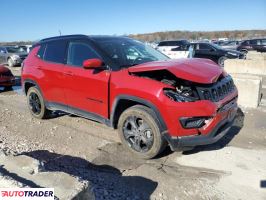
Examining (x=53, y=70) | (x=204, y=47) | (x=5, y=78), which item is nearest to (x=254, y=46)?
(x=204, y=47)

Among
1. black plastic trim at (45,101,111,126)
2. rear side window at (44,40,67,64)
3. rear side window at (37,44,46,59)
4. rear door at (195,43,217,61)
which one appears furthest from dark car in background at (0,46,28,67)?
black plastic trim at (45,101,111,126)

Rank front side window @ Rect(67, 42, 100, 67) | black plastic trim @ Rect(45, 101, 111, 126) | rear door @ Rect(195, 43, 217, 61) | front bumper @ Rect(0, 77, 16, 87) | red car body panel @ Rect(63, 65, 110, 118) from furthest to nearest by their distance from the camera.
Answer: rear door @ Rect(195, 43, 217, 61) → front bumper @ Rect(0, 77, 16, 87) → front side window @ Rect(67, 42, 100, 67) → black plastic trim @ Rect(45, 101, 111, 126) → red car body panel @ Rect(63, 65, 110, 118)

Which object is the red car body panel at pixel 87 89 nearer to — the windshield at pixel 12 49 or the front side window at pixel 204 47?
the front side window at pixel 204 47

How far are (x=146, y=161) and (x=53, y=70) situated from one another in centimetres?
275

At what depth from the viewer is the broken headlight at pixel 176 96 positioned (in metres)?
4.10

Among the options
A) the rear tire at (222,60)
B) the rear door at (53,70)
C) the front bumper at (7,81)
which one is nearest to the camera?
the rear door at (53,70)

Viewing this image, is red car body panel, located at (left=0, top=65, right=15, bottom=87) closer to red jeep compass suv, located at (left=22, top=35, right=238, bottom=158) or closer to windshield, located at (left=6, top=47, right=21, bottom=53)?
red jeep compass suv, located at (left=22, top=35, right=238, bottom=158)

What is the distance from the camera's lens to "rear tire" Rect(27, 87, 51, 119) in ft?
22.0

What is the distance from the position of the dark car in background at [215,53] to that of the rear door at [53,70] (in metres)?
13.0

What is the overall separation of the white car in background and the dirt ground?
10626mm

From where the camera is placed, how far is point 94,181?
13.0 feet

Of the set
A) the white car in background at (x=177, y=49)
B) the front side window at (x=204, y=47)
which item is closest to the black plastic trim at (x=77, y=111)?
the white car in background at (x=177, y=49)

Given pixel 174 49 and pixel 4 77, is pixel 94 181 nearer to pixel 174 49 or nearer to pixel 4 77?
pixel 4 77

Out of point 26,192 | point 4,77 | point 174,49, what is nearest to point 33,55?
point 26,192
